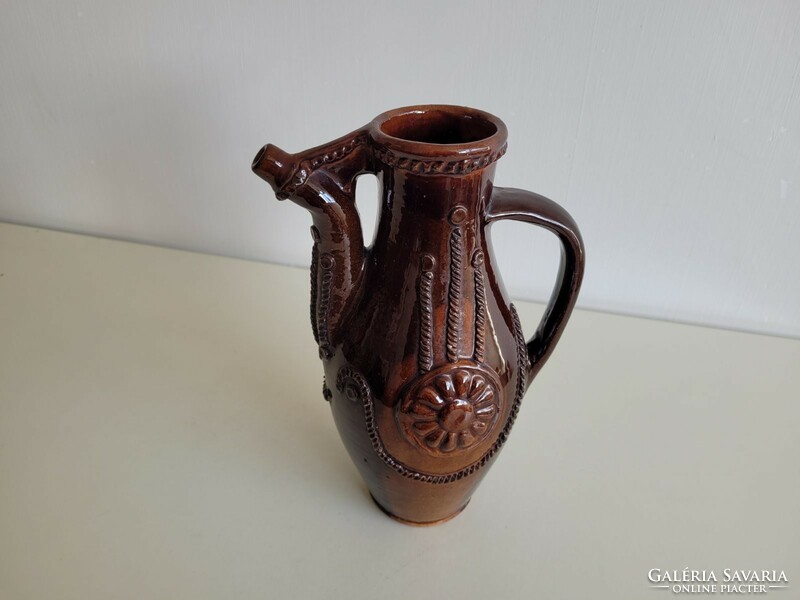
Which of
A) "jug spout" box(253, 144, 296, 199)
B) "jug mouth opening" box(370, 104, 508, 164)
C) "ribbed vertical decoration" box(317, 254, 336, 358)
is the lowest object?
"ribbed vertical decoration" box(317, 254, 336, 358)

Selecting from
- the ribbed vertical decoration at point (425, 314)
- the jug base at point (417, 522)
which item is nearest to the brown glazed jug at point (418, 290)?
the ribbed vertical decoration at point (425, 314)

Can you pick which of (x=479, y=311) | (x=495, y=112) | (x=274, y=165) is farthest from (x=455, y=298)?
(x=495, y=112)

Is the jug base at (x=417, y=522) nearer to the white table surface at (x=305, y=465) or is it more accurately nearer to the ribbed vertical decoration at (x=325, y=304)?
the white table surface at (x=305, y=465)

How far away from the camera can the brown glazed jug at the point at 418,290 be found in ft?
2.41

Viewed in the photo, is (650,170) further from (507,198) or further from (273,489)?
(273,489)

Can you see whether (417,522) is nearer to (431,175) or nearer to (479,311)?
(479,311)

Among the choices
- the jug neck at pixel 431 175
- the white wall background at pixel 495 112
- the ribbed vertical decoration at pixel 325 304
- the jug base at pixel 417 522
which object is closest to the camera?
the jug neck at pixel 431 175

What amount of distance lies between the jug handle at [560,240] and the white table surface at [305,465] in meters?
0.26

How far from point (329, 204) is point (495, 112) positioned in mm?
602

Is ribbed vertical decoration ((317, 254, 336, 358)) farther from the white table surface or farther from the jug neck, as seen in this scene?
the white table surface

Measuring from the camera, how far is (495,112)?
1.27 meters

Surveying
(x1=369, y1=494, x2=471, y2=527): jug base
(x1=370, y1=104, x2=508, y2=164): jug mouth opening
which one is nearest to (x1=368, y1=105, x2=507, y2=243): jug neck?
(x1=370, y1=104, x2=508, y2=164): jug mouth opening

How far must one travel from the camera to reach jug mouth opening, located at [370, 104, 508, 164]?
70 centimetres

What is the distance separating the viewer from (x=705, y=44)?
1.16 metres
